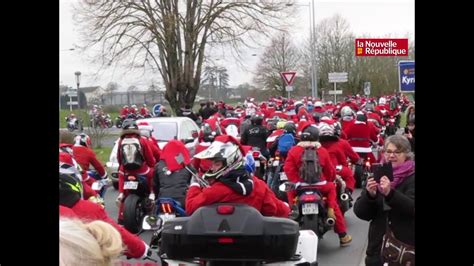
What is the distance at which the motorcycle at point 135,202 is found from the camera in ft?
28.6

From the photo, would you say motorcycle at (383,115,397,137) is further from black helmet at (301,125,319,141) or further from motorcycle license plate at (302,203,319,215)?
motorcycle license plate at (302,203,319,215)

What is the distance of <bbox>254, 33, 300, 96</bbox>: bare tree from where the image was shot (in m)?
46.3

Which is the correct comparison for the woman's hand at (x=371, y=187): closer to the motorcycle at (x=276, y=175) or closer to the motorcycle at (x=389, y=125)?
the motorcycle at (x=276, y=175)

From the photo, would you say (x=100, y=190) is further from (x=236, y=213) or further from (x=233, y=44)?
(x=233, y=44)

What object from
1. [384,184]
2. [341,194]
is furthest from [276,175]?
[384,184]

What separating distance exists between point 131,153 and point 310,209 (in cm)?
271

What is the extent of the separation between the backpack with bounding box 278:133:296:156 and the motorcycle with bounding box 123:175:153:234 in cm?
233

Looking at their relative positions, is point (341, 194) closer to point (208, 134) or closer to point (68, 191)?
point (208, 134)

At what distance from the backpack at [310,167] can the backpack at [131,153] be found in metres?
2.42

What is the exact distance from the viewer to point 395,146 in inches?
186

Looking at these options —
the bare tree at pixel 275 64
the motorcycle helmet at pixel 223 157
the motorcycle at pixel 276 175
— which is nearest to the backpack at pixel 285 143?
the motorcycle at pixel 276 175

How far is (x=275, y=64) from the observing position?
172ft
